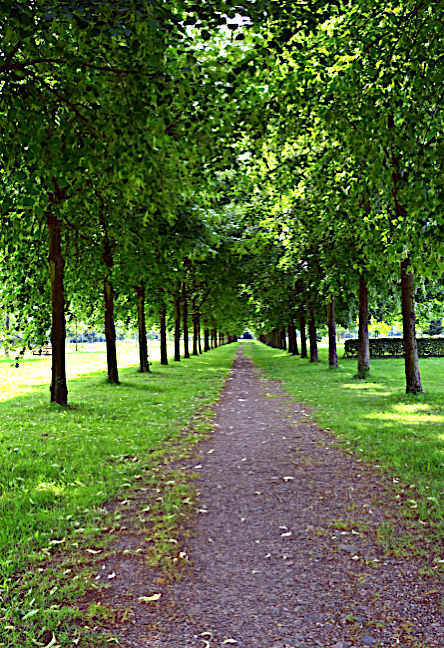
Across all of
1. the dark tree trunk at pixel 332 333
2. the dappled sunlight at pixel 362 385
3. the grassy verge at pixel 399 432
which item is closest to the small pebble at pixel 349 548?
the grassy verge at pixel 399 432

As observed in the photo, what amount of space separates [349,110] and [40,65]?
15.1 ft

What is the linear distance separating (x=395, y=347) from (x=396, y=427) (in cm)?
2447

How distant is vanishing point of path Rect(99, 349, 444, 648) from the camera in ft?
11.5

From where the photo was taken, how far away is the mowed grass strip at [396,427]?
623 cm

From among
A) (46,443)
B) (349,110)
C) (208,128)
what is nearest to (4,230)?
(46,443)

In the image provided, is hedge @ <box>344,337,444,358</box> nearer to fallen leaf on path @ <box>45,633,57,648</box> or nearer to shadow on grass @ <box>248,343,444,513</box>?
shadow on grass @ <box>248,343,444,513</box>

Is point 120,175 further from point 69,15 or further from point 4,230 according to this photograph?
point 4,230

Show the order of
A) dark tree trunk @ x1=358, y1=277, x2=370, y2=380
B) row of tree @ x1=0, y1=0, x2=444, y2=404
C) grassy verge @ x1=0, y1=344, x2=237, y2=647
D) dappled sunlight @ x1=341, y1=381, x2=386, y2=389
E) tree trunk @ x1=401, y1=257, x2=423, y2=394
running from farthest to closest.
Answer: dark tree trunk @ x1=358, y1=277, x2=370, y2=380
dappled sunlight @ x1=341, y1=381, x2=386, y2=389
tree trunk @ x1=401, y1=257, x2=423, y2=394
row of tree @ x1=0, y1=0, x2=444, y2=404
grassy verge @ x1=0, y1=344, x2=237, y2=647

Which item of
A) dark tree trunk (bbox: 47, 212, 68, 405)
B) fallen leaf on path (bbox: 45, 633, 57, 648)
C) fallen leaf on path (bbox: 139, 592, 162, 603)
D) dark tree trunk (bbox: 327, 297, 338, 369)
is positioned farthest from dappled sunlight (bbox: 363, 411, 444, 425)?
dark tree trunk (bbox: 327, 297, 338, 369)

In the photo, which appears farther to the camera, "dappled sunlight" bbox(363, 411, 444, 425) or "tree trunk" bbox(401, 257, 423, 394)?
"tree trunk" bbox(401, 257, 423, 394)

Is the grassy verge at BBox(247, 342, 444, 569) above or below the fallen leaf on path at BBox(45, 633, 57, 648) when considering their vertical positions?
above

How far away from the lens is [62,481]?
22.3 feet

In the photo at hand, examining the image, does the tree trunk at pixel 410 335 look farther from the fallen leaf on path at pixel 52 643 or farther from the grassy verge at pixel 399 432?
the fallen leaf on path at pixel 52 643

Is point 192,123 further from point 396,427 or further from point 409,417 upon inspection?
point 409,417
